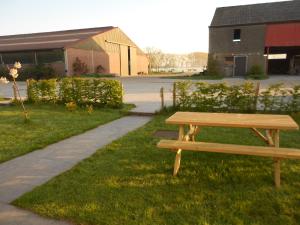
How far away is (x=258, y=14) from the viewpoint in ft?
93.2

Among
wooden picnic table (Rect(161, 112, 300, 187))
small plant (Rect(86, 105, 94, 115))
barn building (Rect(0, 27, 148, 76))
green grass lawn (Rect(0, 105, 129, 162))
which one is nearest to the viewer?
wooden picnic table (Rect(161, 112, 300, 187))

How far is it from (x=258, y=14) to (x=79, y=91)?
25464 millimetres

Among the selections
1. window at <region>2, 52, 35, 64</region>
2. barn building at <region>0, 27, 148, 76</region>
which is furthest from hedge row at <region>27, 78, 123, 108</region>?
window at <region>2, 52, 35, 64</region>

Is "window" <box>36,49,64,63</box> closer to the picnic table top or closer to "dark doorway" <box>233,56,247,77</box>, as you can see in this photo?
"dark doorway" <box>233,56,247,77</box>

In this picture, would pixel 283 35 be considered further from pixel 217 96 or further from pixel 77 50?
pixel 217 96

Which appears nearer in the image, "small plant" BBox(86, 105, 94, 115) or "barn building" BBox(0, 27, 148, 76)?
"small plant" BBox(86, 105, 94, 115)

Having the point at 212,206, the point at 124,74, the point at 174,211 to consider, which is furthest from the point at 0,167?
the point at 124,74

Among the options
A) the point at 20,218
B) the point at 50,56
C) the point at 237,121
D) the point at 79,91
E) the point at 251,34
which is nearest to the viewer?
the point at 20,218

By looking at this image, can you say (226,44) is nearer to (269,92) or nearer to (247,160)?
(269,92)

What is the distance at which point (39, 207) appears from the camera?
3.09 m

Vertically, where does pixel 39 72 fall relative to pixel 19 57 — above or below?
below

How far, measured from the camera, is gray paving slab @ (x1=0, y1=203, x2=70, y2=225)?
283 cm

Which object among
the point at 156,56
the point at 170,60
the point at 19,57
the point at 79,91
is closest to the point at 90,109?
the point at 79,91

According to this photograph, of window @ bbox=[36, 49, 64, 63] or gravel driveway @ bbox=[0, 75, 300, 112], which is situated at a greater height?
window @ bbox=[36, 49, 64, 63]
